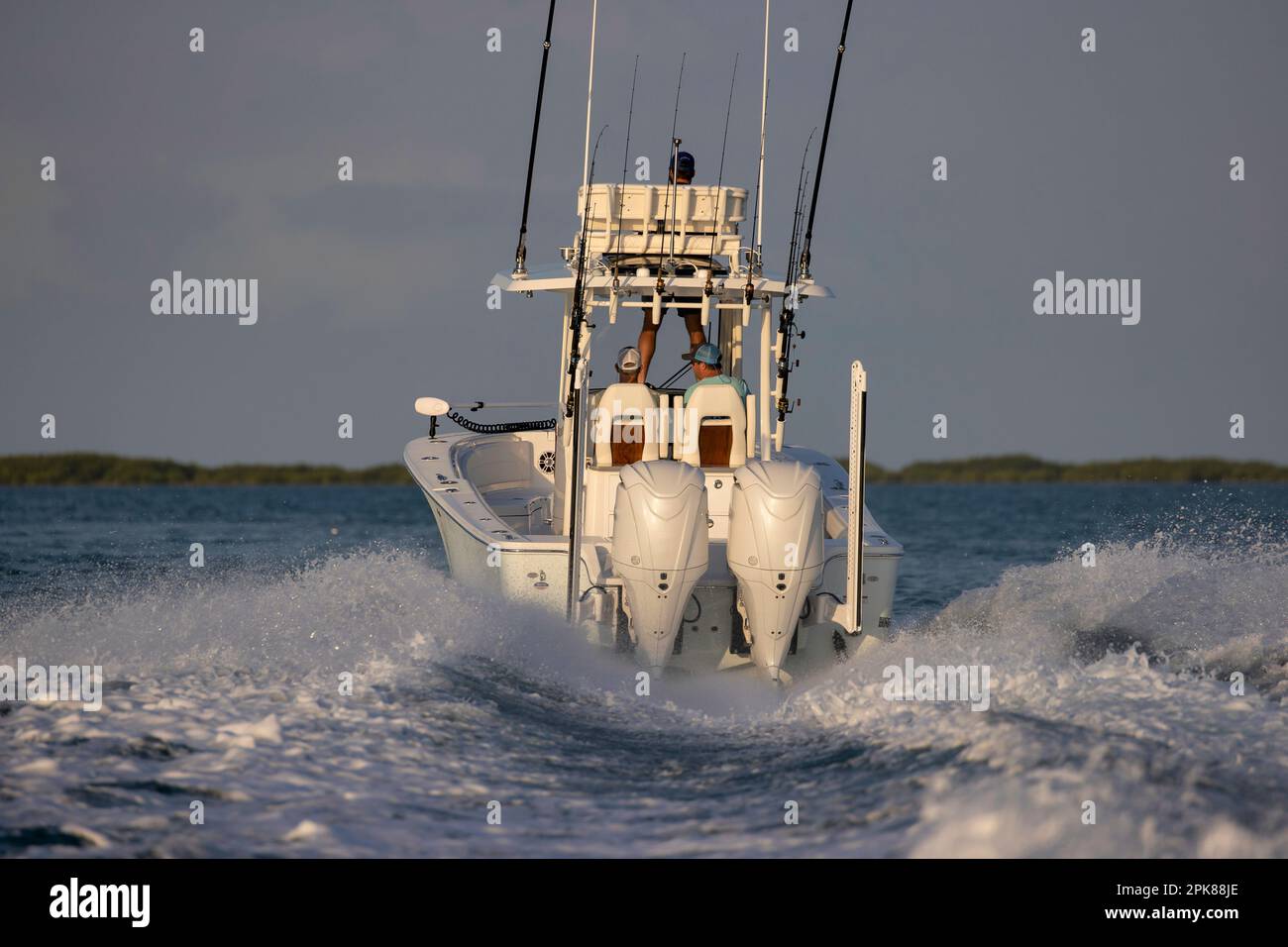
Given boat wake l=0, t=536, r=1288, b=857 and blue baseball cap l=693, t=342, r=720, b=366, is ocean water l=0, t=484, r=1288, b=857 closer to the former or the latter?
boat wake l=0, t=536, r=1288, b=857

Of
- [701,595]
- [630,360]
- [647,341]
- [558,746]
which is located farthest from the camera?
[647,341]

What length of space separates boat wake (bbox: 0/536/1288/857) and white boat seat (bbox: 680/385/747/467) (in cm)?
164

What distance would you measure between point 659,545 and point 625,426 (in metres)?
1.72

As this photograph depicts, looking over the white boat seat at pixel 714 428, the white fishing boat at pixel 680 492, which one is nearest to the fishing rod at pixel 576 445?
the white fishing boat at pixel 680 492

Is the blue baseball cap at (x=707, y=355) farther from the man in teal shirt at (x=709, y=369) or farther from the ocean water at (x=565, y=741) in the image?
the ocean water at (x=565, y=741)

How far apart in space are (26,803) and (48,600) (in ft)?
23.0

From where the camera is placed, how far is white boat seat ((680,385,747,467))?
855cm

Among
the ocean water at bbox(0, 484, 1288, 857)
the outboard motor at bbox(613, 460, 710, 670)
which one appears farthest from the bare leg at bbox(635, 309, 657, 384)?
the outboard motor at bbox(613, 460, 710, 670)

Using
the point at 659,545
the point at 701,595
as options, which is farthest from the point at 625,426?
the point at 659,545

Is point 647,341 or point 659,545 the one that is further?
point 647,341

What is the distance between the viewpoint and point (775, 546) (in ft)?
23.4

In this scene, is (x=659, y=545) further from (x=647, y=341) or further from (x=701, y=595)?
(x=647, y=341)

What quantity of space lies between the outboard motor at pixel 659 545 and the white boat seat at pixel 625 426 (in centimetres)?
135
